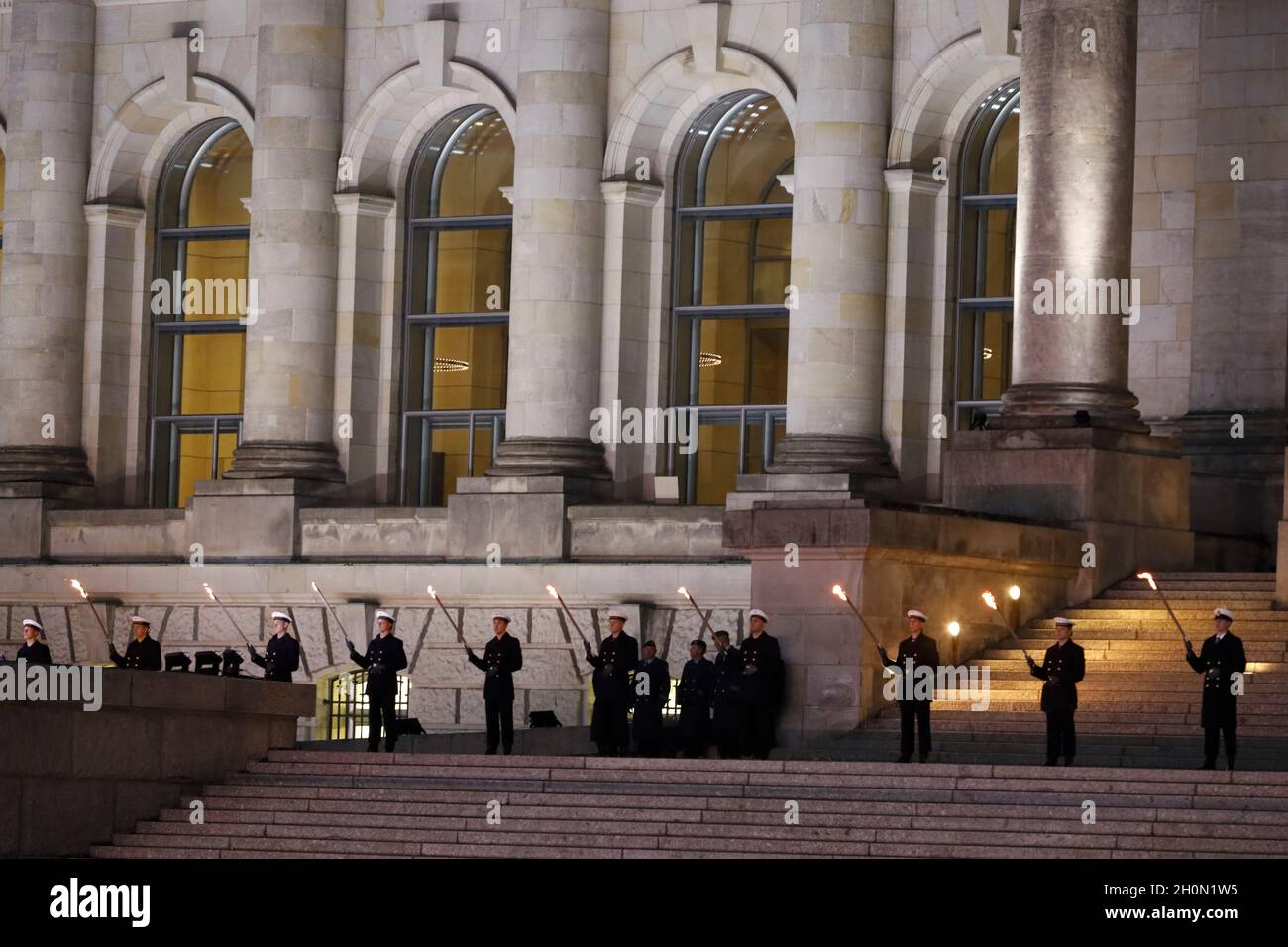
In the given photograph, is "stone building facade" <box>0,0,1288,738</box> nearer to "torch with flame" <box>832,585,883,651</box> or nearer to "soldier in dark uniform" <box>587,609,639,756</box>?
"torch with flame" <box>832,585,883,651</box>

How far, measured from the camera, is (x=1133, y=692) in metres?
34.2

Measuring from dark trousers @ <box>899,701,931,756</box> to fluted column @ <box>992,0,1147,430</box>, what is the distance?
26.6 feet

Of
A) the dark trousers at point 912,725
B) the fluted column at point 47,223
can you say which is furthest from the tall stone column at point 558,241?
the dark trousers at point 912,725

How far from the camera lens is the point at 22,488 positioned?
4850 centimetres

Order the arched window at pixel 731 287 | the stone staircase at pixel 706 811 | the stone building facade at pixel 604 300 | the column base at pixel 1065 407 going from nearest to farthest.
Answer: the stone staircase at pixel 706 811 < the column base at pixel 1065 407 < the stone building facade at pixel 604 300 < the arched window at pixel 731 287

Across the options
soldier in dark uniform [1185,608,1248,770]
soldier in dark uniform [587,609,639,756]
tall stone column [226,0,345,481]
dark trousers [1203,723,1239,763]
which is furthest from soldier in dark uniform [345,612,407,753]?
tall stone column [226,0,345,481]

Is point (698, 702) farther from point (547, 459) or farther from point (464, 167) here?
point (464, 167)

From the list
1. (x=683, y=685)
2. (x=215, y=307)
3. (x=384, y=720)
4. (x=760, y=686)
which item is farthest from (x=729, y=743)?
(x=215, y=307)

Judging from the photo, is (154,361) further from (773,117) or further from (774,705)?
(774,705)

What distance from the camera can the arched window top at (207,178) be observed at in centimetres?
5097

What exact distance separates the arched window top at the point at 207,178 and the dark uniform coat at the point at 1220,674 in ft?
81.2

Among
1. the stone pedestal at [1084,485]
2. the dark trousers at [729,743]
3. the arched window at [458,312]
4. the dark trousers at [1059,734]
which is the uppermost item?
the arched window at [458,312]

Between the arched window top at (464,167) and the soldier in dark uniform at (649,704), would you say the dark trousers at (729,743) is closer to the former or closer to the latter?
the soldier in dark uniform at (649,704)
